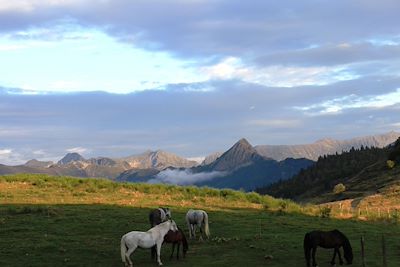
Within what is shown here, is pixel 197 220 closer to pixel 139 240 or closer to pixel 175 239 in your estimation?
pixel 175 239

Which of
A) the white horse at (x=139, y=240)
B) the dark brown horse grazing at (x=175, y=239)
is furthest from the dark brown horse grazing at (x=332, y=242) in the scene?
the white horse at (x=139, y=240)

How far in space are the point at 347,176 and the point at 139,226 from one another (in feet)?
315

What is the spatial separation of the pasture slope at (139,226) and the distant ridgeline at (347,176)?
39541 mm

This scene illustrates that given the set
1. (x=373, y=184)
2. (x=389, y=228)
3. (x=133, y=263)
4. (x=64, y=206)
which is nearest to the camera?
(x=133, y=263)

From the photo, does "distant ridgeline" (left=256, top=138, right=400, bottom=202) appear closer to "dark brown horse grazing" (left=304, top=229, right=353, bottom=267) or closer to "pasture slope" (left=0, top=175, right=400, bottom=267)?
"pasture slope" (left=0, top=175, right=400, bottom=267)

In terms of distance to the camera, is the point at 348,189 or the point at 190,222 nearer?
the point at 190,222

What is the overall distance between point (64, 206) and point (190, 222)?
53.5 feet

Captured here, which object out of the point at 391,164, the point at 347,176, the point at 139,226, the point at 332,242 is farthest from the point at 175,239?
the point at 347,176

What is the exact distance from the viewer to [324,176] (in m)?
138

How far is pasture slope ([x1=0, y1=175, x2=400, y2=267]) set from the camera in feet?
A: 80.4

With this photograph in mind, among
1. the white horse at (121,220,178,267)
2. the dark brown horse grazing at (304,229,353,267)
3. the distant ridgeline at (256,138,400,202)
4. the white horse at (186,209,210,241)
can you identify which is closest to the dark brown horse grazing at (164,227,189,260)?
the white horse at (121,220,178,267)

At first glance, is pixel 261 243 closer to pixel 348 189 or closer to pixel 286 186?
pixel 348 189

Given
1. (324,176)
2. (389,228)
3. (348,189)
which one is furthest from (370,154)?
(389,228)

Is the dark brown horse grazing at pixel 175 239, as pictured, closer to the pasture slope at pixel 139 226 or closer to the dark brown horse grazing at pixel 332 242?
the pasture slope at pixel 139 226
